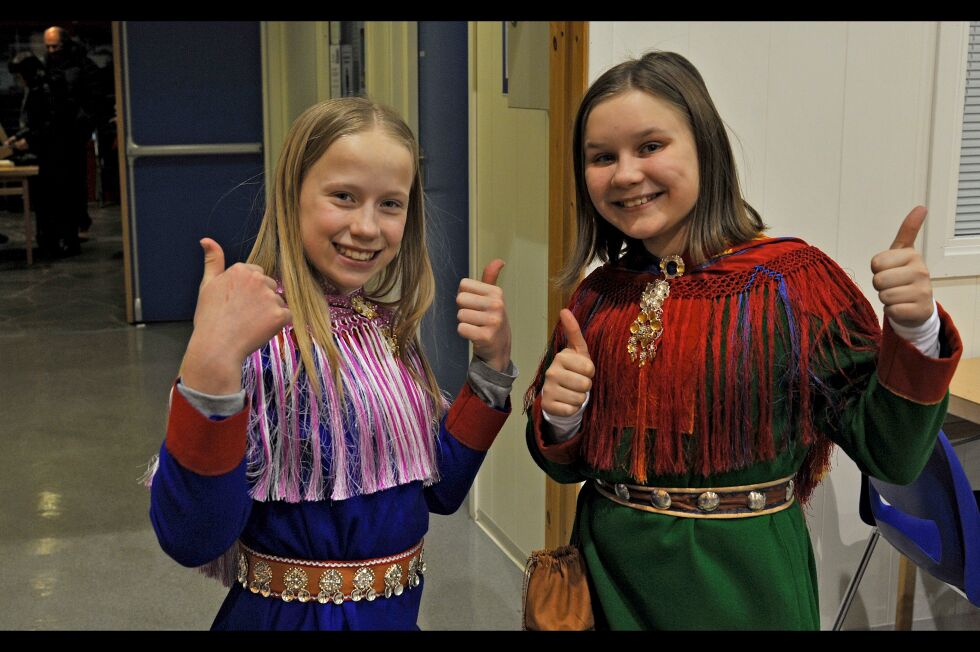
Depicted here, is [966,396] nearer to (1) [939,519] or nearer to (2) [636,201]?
(1) [939,519]

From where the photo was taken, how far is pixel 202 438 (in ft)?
4.41

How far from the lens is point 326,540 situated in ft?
5.02

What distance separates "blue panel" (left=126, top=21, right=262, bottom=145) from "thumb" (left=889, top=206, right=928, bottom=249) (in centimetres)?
574

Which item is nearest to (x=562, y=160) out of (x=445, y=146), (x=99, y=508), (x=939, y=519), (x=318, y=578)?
(x=445, y=146)

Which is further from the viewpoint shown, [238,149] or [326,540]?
[238,149]

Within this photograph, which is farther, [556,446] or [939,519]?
[939,519]

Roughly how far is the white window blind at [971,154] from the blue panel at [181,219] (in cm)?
457

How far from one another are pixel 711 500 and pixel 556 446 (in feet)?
0.74

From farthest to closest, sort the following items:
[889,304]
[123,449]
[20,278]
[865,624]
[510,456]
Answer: [20,278] < [123,449] < [510,456] < [865,624] < [889,304]
